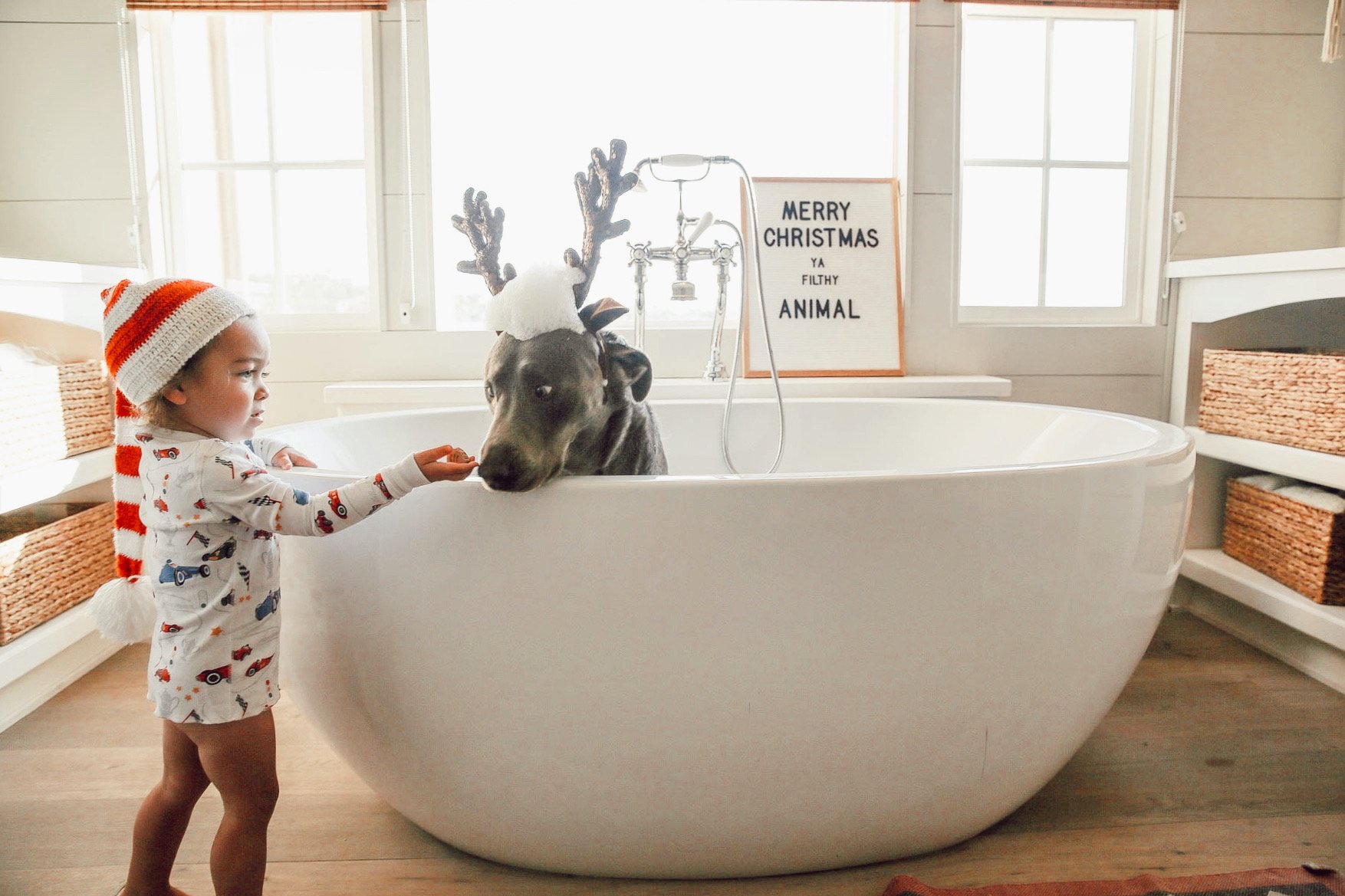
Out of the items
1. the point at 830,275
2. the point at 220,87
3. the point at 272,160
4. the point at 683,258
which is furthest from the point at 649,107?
the point at 220,87

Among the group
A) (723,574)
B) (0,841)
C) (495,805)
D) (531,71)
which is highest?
(531,71)

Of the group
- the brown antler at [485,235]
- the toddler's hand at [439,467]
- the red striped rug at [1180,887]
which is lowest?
the red striped rug at [1180,887]

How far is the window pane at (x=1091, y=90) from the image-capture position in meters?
2.66

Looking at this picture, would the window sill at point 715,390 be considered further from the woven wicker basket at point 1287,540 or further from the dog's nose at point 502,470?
the dog's nose at point 502,470

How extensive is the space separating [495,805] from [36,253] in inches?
84.8

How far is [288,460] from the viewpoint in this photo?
1.32m

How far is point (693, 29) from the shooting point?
8.73 ft

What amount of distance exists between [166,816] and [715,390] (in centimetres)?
149

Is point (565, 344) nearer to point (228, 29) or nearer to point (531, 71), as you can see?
point (531, 71)

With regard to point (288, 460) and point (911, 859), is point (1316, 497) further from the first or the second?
point (288, 460)

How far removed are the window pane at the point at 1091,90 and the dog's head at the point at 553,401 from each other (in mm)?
2005

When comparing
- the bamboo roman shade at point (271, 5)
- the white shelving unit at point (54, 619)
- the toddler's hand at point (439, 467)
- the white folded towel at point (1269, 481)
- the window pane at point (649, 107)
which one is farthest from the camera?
the window pane at point (649, 107)

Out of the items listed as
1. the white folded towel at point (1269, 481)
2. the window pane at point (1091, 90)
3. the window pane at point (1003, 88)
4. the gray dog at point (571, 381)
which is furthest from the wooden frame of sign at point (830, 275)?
the gray dog at point (571, 381)

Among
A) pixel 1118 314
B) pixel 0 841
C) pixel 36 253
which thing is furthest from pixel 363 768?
pixel 1118 314
